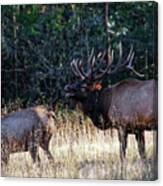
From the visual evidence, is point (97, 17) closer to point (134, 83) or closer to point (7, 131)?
point (134, 83)

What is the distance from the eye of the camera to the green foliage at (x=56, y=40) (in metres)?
4.87

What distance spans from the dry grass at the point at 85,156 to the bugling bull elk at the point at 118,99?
37mm

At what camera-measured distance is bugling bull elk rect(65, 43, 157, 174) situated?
4.84m

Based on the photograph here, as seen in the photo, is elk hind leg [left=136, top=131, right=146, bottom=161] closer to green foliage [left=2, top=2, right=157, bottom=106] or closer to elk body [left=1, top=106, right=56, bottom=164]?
green foliage [left=2, top=2, right=157, bottom=106]

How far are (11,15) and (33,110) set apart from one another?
0.51 metres

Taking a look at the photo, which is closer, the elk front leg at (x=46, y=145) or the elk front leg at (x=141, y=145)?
the elk front leg at (x=141, y=145)

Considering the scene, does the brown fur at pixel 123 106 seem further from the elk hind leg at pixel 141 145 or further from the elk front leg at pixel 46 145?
the elk front leg at pixel 46 145

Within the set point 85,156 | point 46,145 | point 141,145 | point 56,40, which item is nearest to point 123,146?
point 141,145

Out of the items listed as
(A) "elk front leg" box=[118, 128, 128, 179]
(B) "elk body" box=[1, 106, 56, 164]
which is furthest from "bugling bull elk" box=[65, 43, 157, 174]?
(B) "elk body" box=[1, 106, 56, 164]

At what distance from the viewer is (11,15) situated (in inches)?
197

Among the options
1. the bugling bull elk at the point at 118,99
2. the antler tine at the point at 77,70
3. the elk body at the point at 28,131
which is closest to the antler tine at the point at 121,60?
the bugling bull elk at the point at 118,99

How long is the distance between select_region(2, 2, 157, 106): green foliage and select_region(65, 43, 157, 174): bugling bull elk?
1.7 inches

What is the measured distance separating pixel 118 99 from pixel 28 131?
504 mm

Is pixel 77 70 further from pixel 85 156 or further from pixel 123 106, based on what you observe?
pixel 85 156
